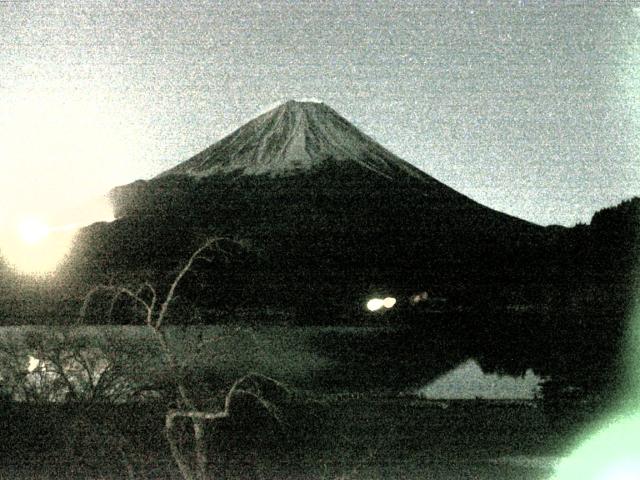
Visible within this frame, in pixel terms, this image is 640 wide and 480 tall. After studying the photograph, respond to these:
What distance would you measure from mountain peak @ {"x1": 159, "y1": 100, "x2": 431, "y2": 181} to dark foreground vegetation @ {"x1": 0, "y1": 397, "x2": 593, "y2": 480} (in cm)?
7229

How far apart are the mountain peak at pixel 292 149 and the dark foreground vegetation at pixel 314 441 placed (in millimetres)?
72291

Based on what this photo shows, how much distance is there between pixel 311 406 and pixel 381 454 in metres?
2.26

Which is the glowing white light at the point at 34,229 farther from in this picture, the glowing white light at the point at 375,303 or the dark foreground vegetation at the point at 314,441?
the glowing white light at the point at 375,303

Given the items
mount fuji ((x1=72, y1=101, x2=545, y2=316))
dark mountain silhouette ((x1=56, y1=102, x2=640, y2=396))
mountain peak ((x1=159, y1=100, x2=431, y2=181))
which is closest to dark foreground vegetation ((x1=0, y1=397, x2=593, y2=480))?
dark mountain silhouette ((x1=56, y1=102, x2=640, y2=396))

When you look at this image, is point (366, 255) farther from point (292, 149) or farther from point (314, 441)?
point (314, 441)

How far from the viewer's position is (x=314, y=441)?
11.6 meters

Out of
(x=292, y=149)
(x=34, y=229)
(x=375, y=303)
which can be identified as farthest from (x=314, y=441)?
(x=292, y=149)

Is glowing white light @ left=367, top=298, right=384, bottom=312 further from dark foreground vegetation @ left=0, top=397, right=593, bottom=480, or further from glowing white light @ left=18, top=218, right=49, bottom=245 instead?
glowing white light @ left=18, top=218, right=49, bottom=245

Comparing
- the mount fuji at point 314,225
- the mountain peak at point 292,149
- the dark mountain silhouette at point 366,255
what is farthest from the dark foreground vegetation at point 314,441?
the mountain peak at point 292,149

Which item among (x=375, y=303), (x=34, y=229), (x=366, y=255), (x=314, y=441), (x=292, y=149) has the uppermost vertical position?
(x=292, y=149)

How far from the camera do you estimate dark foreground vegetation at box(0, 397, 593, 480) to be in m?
9.77

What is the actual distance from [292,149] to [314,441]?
8283 cm

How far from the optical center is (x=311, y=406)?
42.2ft

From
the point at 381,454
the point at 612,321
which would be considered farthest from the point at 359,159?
the point at 381,454
